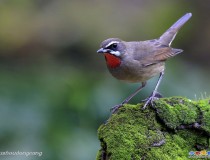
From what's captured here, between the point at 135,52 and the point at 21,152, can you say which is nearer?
the point at 135,52

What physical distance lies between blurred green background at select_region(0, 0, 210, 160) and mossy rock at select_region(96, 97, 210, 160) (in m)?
0.92

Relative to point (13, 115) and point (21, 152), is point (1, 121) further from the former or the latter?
point (21, 152)

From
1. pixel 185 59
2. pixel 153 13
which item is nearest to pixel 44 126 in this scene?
pixel 185 59

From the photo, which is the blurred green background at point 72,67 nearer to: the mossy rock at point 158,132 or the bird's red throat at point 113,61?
the mossy rock at point 158,132

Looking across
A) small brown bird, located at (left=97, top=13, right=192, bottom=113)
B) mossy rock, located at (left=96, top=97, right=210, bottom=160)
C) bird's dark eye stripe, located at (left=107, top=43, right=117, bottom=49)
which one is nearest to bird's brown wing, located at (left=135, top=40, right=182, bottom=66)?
small brown bird, located at (left=97, top=13, right=192, bottom=113)

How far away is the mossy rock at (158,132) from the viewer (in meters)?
4.82

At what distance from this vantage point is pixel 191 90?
334 inches

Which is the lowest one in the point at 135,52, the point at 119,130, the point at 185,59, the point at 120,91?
the point at 185,59

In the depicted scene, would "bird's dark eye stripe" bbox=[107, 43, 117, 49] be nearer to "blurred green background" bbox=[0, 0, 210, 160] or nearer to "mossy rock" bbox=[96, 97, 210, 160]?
"mossy rock" bbox=[96, 97, 210, 160]

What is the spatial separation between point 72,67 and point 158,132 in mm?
5496

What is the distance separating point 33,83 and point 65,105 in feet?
3.46

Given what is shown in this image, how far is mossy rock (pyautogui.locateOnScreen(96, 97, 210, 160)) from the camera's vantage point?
15.8 feet

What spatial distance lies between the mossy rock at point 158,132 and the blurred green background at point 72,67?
0.92m

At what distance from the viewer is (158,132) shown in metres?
5.04
